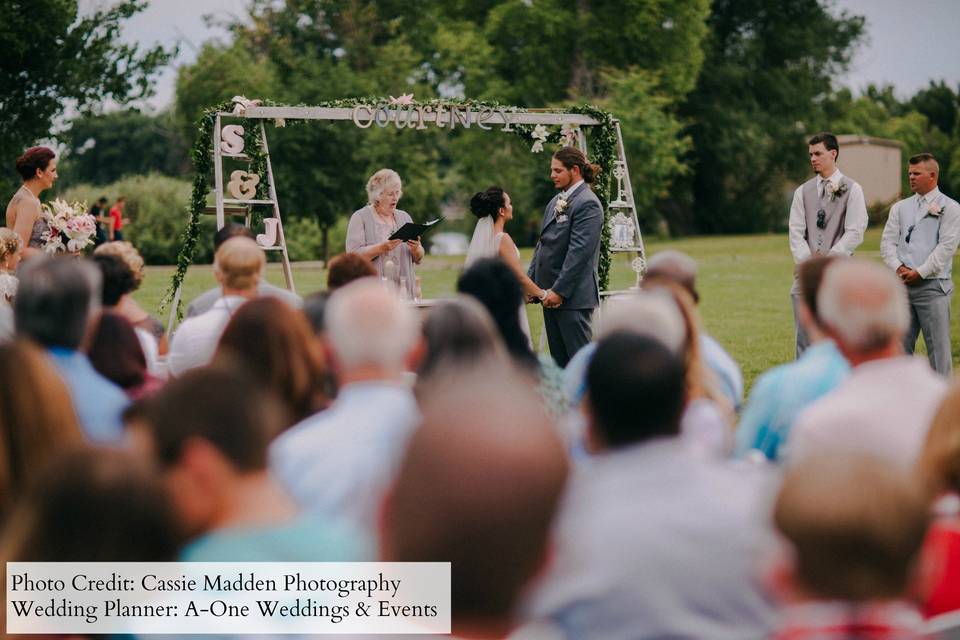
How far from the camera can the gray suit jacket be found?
26.2 ft

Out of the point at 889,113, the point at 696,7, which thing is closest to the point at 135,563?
the point at 696,7

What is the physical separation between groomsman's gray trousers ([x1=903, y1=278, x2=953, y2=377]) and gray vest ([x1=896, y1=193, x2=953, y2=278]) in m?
0.13

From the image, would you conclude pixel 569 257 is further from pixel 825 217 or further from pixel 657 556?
pixel 657 556

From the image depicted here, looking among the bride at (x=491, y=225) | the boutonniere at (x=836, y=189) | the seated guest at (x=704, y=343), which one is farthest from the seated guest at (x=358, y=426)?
the boutonniere at (x=836, y=189)

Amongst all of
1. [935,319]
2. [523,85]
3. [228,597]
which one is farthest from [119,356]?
[523,85]

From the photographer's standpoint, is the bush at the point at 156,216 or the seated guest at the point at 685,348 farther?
the bush at the point at 156,216

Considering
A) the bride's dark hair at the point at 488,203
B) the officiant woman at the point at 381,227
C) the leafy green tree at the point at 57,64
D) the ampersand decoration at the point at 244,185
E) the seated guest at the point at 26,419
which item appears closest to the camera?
the seated guest at the point at 26,419

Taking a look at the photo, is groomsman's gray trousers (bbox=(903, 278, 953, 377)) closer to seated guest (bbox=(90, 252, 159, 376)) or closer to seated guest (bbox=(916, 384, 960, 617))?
seated guest (bbox=(916, 384, 960, 617))

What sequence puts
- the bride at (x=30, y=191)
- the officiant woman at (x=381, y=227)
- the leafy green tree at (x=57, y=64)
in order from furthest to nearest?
1. the leafy green tree at (x=57, y=64)
2. the officiant woman at (x=381, y=227)
3. the bride at (x=30, y=191)

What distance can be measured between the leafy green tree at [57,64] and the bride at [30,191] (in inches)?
551

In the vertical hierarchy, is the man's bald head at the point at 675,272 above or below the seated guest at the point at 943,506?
above

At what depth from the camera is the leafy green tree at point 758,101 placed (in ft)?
146

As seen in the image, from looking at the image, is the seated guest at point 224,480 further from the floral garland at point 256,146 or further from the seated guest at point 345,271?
the floral garland at point 256,146

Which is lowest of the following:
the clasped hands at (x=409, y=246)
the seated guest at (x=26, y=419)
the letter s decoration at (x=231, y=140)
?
the seated guest at (x=26, y=419)
